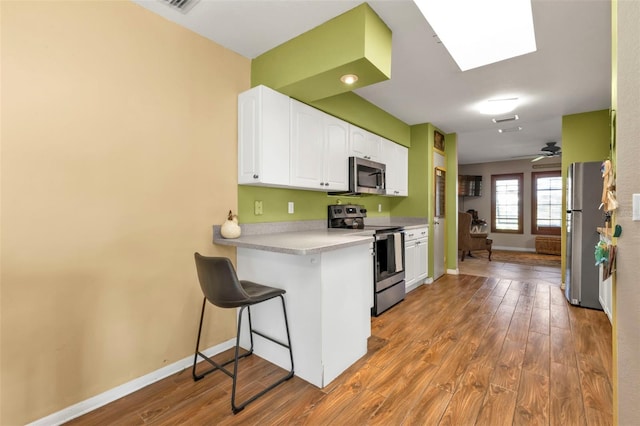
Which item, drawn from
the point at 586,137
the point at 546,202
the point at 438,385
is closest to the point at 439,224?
the point at 586,137

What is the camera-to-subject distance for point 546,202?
738cm

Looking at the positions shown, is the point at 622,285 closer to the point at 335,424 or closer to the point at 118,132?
the point at 335,424

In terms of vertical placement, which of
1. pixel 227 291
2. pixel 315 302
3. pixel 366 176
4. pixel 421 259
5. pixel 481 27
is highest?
pixel 481 27

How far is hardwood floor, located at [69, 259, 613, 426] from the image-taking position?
163 cm

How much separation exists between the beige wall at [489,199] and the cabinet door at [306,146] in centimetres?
699

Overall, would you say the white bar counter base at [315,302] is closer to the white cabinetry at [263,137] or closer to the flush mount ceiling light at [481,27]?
the white cabinetry at [263,137]

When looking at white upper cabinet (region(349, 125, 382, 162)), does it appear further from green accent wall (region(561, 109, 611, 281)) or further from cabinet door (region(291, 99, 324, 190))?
green accent wall (region(561, 109, 611, 281))

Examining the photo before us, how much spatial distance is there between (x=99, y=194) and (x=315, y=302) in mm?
1462

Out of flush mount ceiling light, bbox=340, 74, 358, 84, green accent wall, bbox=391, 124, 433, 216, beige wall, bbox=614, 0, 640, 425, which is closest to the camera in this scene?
beige wall, bbox=614, 0, 640, 425

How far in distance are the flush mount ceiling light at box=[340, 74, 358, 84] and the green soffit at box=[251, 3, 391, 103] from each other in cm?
3

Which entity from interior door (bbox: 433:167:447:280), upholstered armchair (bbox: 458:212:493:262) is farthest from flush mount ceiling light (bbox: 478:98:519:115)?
upholstered armchair (bbox: 458:212:493:262)

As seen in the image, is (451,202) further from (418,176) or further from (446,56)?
(446,56)

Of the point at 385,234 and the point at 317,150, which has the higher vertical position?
the point at 317,150

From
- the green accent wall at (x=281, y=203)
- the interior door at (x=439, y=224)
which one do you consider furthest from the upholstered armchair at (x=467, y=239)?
the green accent wall at (x=281, y=203)
